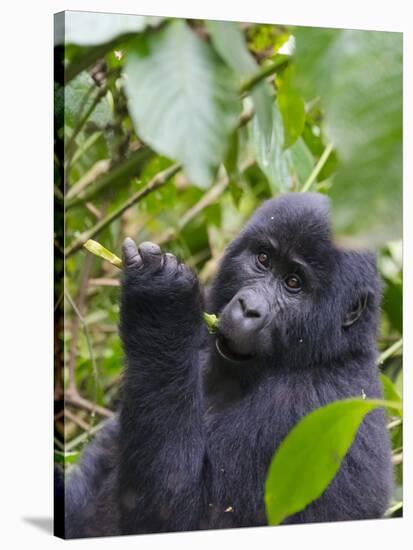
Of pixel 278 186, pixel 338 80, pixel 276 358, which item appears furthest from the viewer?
pixel 278 186

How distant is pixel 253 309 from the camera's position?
2479 mm

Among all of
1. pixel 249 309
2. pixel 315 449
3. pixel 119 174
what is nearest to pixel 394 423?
pixel 249 309

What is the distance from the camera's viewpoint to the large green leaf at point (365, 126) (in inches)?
14.8

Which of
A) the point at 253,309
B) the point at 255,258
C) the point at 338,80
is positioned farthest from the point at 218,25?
the point at 255,258

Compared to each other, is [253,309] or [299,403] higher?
[253,309]

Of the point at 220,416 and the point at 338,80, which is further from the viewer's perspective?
the point at 220,416

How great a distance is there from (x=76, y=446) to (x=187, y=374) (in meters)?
0.54

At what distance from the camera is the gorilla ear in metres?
2.62

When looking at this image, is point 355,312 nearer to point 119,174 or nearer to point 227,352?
point 227,352

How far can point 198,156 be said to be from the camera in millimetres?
443

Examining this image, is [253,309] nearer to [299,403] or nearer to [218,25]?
[299,403]

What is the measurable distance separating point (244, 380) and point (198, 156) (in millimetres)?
2287

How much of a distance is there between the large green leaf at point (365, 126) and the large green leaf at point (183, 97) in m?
0.06

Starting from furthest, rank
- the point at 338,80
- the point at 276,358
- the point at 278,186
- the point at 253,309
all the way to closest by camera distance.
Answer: the point at 278,186, the point at 276,358, the point at 253,309, the point at 338,80
